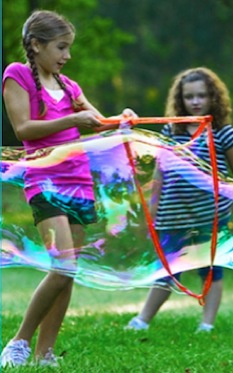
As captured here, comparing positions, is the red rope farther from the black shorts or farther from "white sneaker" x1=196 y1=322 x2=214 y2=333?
"white sneaker" x1=196 y1=322 x2=214 y2=333

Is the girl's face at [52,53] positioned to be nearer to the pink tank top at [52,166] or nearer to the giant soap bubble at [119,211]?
the pink tank top at [52,166]

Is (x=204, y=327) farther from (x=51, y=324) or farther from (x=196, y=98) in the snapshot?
(x=51, y=324)

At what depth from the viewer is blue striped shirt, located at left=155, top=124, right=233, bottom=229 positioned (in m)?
5.35

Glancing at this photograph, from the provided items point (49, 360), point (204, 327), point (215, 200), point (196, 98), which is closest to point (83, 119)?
point (215, 200)

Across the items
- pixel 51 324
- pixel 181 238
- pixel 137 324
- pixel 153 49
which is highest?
pixel 181 238

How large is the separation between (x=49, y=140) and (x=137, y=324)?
6.27ft

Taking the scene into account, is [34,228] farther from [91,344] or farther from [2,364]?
[91,344]

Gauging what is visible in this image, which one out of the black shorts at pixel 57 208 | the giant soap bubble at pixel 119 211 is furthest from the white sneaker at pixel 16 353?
the black shorts at pixel 57 208

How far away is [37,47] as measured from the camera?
5188 mm

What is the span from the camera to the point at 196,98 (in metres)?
6.40

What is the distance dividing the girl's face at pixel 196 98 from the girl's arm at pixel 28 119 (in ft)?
4.32

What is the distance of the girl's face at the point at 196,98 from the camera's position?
6.39 meters

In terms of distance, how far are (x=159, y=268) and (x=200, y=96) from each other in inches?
53.8

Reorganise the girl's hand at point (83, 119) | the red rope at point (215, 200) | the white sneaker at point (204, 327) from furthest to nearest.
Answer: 1. the white sneaker at point (204, 327)
2. the red rope at point (215, 200)
3. the girl's hand at point (83, 119)
